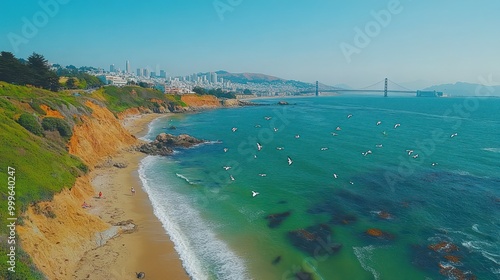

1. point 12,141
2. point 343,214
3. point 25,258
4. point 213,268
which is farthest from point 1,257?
point 343,214

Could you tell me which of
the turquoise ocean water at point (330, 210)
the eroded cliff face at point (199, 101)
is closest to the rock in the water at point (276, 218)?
the turquoise ocean water at point (330, 210)

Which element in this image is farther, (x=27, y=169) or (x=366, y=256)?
(x=27, y=169)

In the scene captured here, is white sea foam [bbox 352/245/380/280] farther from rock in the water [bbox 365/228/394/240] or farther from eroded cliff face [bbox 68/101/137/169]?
eroded cliff face [bbox 68/101/137/169]

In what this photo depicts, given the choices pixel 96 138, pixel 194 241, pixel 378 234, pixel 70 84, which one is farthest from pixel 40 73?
pixel 378 234

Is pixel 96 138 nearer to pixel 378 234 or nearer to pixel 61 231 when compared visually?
pixel 61 231

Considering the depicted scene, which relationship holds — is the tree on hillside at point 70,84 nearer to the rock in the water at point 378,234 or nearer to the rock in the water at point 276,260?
the rock in the water at point 276,260

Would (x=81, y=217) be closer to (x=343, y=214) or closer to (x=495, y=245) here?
(x=343, y=214)

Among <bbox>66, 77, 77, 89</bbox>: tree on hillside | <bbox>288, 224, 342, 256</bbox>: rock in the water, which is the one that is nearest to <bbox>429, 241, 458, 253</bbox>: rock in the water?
<bbox>288, 224, 342, 256</bbox>: rock in the water
